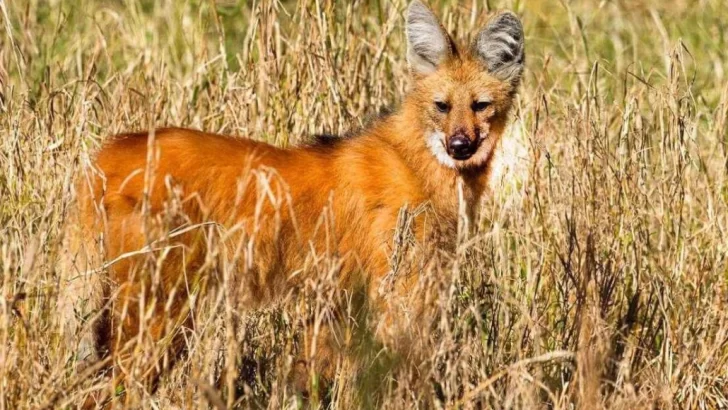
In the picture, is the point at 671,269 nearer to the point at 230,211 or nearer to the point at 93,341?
the point at 230,211

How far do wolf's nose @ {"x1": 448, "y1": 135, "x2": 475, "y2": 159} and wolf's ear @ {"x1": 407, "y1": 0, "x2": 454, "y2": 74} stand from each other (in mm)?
456

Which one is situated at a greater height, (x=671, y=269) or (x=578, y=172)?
(x=578, y=172)

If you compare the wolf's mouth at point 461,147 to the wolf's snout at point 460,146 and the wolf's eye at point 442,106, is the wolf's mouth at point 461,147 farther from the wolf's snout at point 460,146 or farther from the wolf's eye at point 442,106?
the wolf's eye at point 442,106

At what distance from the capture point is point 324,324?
174 inches

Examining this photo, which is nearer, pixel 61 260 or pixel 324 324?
pixel 61 260

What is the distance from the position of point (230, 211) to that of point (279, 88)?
1.45 meters

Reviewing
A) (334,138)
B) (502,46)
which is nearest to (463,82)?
(502,46)

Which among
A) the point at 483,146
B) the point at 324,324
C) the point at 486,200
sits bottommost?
the point at 324,324

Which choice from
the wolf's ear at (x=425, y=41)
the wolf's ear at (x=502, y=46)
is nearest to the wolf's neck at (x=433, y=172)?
the wolf's ear at (x=425, y=41)

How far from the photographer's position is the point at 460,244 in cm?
422

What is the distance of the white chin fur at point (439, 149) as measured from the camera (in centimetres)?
470

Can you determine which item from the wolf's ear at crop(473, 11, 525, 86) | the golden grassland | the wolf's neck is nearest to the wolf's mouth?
the wolf's neck

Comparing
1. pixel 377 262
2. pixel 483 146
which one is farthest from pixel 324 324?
pixel 483 146

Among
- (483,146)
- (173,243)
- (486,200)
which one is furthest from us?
(486,200)
